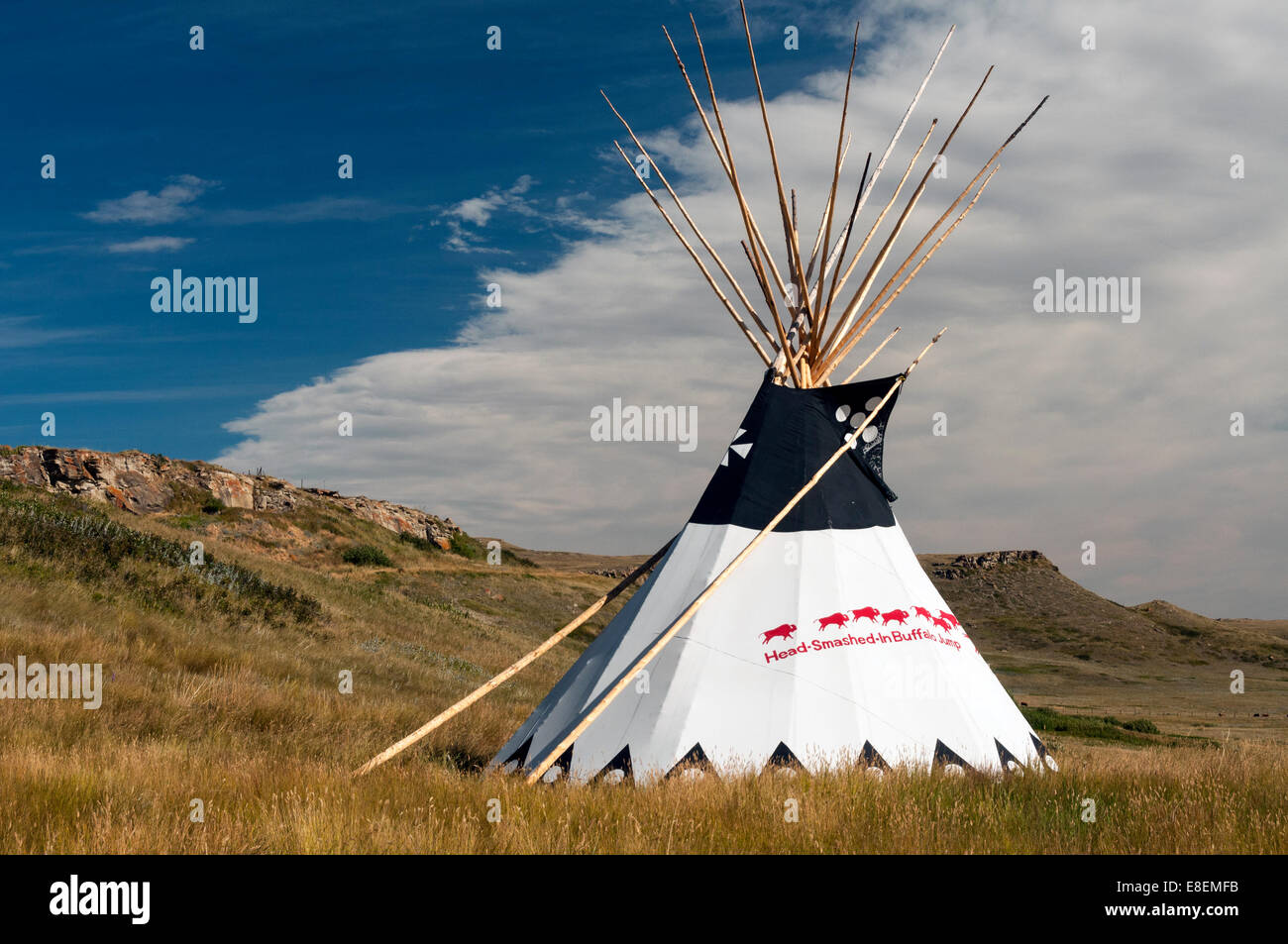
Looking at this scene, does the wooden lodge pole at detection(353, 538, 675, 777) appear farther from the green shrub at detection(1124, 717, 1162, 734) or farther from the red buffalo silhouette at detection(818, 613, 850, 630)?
the green shrub at detection(1124, 717, 1162, 734)

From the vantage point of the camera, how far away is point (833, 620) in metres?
6.77

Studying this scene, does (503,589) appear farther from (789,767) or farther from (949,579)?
(949,579)

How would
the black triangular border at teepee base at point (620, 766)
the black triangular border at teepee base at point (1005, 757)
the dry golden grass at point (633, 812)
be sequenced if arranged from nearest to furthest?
the dry golden grass at point (633, 812), the black triangular border at teepee base at point (620, 766), the black triangular border at teepee base at point (1005, 757)

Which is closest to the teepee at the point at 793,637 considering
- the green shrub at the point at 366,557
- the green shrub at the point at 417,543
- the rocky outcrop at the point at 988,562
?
the green shrub at the point at 366,557

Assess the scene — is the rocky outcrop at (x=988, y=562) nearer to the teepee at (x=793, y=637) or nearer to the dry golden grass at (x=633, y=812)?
the teepee at (x=793, y=637)

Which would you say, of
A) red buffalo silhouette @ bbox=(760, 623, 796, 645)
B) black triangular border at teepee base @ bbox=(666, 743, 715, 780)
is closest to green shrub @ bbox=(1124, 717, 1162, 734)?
red buffalo silhouette @ bbox=(760, 623, 796, 645)

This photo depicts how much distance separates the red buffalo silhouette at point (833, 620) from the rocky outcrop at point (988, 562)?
2542 inches

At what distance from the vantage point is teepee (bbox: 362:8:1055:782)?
20.2ft

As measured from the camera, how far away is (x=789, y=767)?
582cm

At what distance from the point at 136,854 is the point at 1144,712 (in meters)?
27.7

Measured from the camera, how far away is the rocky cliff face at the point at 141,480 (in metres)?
38.6

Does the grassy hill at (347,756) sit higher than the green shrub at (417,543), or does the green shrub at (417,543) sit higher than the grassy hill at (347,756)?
the green shrub at (417,543)

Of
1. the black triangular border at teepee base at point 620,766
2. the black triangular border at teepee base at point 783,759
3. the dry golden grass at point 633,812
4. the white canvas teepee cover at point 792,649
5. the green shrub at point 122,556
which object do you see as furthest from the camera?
the green shrub at point 122,556

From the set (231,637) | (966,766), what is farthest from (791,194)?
(231,637)
